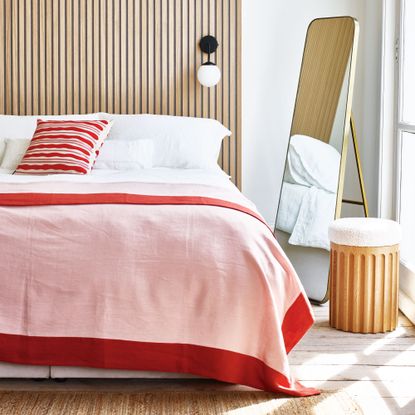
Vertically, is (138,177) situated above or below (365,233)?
above

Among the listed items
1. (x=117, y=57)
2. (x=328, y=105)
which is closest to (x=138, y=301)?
A: (x=328, y=105)

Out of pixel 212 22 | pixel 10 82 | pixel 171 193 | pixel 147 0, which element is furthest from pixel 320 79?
pixel 10 82

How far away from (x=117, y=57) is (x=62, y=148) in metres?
1.15

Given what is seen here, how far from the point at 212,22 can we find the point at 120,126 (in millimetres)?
976

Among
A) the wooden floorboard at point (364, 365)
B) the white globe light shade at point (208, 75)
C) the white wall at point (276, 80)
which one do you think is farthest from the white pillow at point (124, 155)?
the wooden floorboard at point (364, 365)

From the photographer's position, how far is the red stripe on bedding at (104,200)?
8.92 ft

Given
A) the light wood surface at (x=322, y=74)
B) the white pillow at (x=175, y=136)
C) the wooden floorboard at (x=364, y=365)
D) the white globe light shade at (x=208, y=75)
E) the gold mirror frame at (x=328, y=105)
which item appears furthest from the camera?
the white globe light shade at (x=208, y=75)

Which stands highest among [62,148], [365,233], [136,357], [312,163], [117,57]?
[117,57]

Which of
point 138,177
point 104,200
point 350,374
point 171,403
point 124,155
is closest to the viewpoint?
point 171,403

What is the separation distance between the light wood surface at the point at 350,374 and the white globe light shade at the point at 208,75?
1854 mm

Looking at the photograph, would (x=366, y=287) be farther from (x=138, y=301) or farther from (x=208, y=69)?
(x=208, y=69)

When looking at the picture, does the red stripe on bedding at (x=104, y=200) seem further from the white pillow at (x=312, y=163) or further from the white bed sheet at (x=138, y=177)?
the white pillow at (x=312, y=163)

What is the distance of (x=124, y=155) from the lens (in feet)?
13.1

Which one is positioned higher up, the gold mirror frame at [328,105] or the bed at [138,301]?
the gold mirror frame at [328,105]
